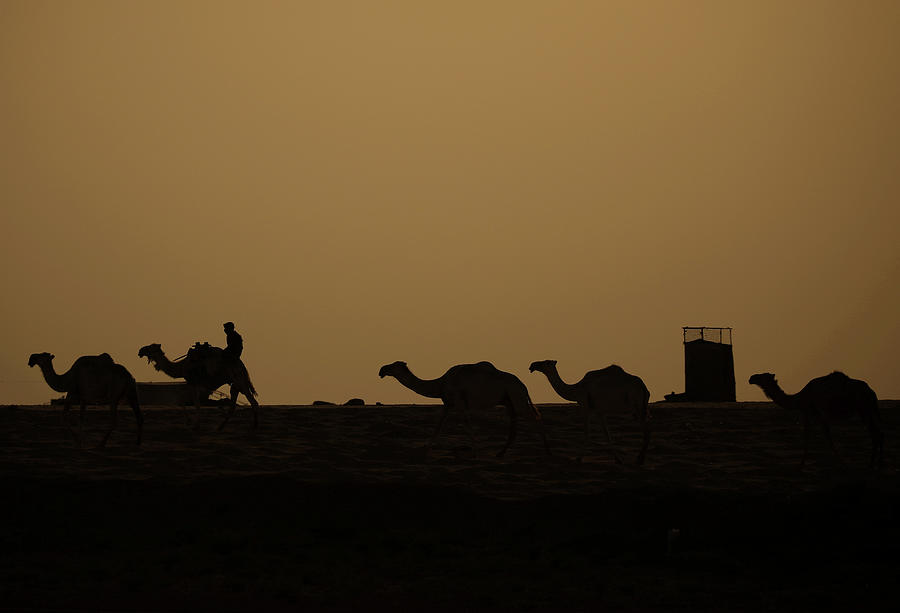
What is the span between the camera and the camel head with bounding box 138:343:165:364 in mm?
30719

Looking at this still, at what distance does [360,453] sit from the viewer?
86.8 ft

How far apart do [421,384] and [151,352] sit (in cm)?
767

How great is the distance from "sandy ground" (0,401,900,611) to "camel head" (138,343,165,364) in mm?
2534

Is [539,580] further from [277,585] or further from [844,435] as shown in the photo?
[844,435]

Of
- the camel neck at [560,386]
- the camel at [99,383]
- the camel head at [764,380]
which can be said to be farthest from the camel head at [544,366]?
the camel at [99,383]

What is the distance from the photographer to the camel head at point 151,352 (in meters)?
30.7

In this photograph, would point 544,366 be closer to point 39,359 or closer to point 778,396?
point 778,396

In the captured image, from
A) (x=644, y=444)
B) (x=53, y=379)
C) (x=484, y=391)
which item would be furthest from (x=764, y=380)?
(x=53, y=379)

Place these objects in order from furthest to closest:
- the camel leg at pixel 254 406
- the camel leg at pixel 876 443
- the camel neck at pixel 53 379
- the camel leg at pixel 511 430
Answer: the camel leg at pixel 254 406 < the camel neck at pixel 53 379 < the camel leg at pixel 511 430 < the camel leg at pixel 876 443

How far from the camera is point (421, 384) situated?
27.1 m

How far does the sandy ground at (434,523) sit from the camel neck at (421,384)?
1.26 metres

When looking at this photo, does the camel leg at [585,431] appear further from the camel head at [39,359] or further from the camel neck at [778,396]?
the camel head at [39,359]

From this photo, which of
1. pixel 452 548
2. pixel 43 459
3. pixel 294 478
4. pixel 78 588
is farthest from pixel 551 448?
pixel 78 588

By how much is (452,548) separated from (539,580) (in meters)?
2.17
